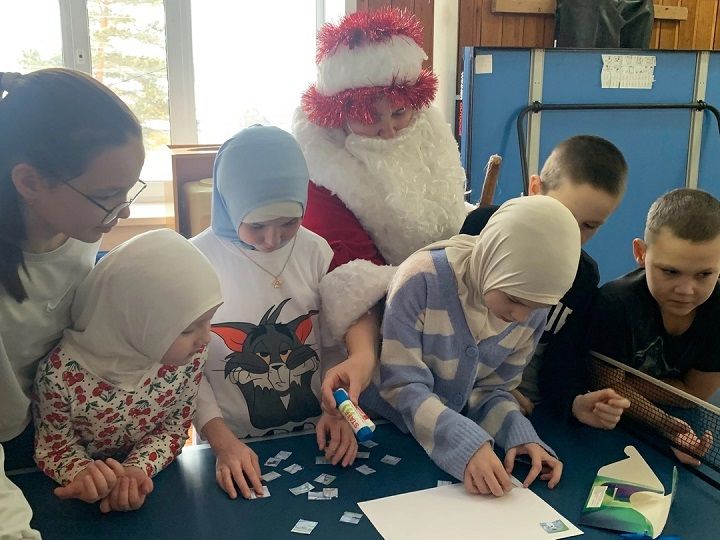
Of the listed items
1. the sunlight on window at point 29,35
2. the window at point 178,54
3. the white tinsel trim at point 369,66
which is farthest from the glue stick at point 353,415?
the sunlight on window at point 29,35

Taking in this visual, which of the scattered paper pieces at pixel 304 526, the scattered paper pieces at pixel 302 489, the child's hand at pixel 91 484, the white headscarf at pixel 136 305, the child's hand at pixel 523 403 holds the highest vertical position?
the white headscarf at pixel 136 305

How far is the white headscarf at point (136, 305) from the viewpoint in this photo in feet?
3.71

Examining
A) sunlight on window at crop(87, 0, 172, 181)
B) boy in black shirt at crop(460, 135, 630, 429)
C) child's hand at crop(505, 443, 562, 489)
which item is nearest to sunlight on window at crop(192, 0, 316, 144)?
sunlight on window at crop(87, 0, 172, 181)

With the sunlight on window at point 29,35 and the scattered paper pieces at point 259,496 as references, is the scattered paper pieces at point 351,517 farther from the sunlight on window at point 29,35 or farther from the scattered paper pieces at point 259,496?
the sunlight on window at point 29,35

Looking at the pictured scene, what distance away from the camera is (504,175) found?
12.5ft

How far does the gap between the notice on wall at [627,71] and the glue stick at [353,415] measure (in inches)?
133

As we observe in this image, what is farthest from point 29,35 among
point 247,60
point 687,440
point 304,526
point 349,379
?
point 687,440

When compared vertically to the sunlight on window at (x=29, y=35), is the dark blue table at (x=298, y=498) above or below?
below

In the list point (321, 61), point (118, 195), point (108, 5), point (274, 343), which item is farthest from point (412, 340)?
point (108, 5)

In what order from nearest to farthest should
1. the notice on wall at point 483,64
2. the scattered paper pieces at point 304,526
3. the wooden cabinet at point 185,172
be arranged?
the scattered paper pieces at point 304,526 < the wooden cabinet at point 185,172 < the notice on wall at point 483,64

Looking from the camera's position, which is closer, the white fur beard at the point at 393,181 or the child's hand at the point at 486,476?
the child's hand at the point at 486,476

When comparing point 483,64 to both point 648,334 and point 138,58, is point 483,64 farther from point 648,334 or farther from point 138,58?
point 648,334

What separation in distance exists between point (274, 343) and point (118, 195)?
0.46 metres

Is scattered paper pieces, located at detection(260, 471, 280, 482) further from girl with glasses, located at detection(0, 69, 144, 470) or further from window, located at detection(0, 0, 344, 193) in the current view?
window, located at detection(0, 0, 344, 193)
